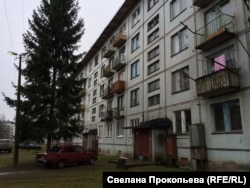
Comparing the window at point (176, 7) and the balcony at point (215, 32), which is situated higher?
the window at point (176, 7)

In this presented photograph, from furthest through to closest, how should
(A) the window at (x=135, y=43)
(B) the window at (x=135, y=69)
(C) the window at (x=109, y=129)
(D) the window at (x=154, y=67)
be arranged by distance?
1. (C) the window at (x=109, y=129)
2. (A) the window at (x=135, y=43)
3. (B) the window at (x=135, y=69)
4. (D) the window at (x=154, y=67)

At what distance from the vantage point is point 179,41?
2202 cm

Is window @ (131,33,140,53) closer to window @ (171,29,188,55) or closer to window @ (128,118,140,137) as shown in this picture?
window @ (128,118,140,137)

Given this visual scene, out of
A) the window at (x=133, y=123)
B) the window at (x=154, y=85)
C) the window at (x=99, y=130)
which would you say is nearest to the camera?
the window at (x=154, y=85)

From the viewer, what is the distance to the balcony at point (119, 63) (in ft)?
110

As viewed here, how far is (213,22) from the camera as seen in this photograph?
59.1 feet

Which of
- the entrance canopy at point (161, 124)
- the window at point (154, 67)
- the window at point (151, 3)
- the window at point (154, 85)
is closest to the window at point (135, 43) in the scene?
the window at point (151, 3)

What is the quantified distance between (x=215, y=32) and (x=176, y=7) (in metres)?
7.22

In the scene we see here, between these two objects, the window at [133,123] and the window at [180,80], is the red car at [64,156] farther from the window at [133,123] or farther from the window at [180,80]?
the window at [180,80]

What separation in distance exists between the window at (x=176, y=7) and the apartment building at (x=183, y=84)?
79mm

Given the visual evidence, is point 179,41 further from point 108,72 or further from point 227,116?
point 108,72

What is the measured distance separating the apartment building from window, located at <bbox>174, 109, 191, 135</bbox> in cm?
7

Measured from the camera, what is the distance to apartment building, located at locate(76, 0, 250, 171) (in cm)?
1582

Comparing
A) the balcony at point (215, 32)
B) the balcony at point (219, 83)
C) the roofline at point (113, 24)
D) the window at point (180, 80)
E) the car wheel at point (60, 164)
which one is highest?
the roofline at point (113, 24)
